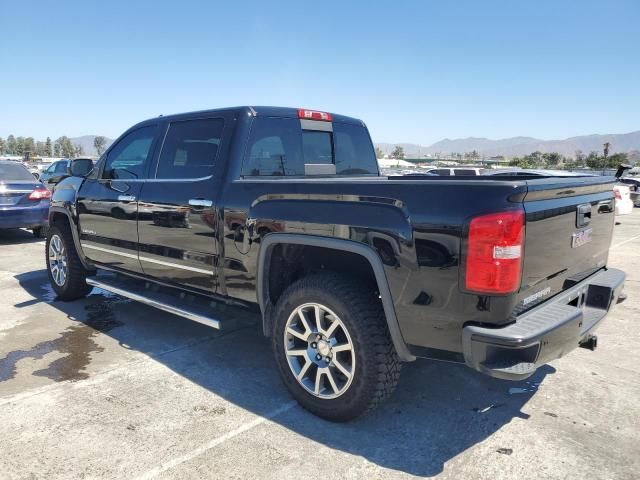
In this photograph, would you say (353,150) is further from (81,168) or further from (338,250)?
(81,168)

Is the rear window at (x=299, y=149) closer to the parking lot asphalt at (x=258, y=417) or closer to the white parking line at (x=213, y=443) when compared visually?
the parking lot asphalt at (x=258, y=417)

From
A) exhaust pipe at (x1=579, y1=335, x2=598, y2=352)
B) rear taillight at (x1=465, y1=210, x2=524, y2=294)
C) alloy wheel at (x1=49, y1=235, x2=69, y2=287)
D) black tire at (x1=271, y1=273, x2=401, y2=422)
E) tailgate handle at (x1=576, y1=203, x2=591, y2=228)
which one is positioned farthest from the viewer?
alloy wheel at (x1=49, y1=235, x2=69, y2=287)

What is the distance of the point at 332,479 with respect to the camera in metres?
2.48

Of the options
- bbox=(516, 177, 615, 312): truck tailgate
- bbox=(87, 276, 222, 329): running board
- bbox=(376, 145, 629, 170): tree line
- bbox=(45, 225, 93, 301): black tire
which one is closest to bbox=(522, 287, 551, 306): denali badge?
bbox=(516, 177, 615, 312): truck tailgate

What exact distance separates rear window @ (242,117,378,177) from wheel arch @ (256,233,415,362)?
0.71 meters

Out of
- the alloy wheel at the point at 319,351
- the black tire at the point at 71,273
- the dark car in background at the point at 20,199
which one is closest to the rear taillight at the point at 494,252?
the alloy wheel at the point at 319,351

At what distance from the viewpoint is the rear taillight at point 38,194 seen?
941cm

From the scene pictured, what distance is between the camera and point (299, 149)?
158 inches

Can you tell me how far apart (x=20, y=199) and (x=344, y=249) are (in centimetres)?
868

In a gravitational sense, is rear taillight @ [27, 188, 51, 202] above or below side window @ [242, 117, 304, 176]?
below

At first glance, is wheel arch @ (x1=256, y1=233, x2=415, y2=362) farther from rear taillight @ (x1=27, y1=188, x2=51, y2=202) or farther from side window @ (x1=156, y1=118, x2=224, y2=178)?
rear taillight @ (x1=27, y1=188, x2=51, y2=202)

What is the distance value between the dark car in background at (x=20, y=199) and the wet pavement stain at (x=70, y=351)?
17.3ft

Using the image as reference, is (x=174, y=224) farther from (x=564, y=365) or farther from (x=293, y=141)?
(x=564, y=365)

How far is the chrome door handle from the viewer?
354 centimetres
